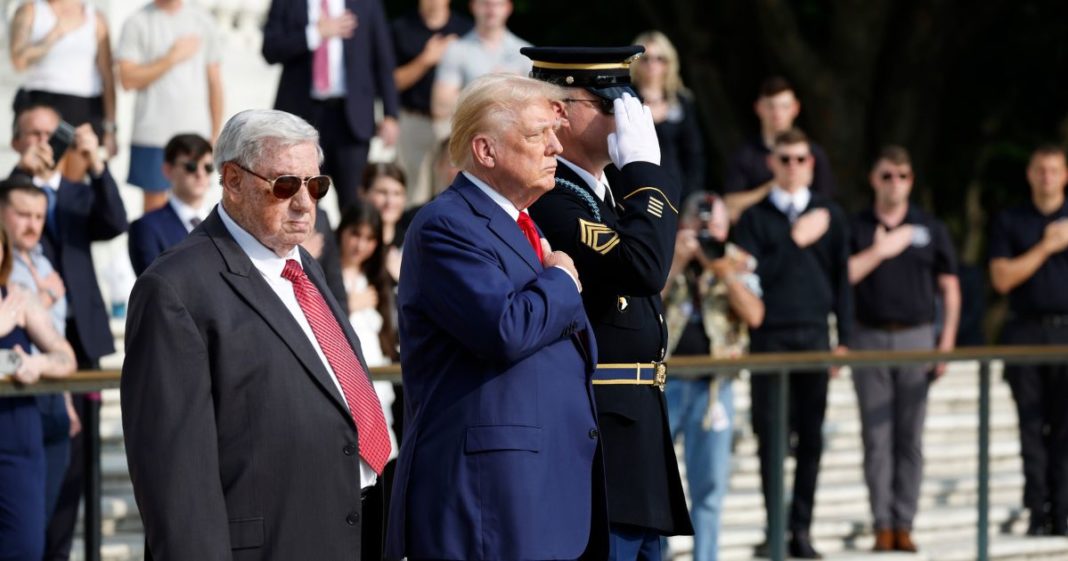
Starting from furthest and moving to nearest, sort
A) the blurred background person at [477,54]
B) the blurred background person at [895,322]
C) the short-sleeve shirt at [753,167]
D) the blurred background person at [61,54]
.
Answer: the blurred background person at [477,54], the short-sleeve shirt at [753,167], the blurred background person at [61,54], the blurred background person at [895,322]

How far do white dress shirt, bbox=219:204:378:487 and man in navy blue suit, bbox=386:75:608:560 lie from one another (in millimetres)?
216

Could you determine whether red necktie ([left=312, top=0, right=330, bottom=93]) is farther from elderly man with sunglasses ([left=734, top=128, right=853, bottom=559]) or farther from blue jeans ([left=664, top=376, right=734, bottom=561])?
blue jeans ([left=664, top=376, right=734, bottom=561])

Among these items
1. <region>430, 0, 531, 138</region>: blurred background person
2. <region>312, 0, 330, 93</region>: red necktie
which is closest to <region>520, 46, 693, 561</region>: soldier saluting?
<region>312, 0, 330, 93</region>: red necktie

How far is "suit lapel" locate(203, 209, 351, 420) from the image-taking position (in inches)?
170

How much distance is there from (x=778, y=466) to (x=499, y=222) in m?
3.53

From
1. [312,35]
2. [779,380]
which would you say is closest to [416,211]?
[779,380]

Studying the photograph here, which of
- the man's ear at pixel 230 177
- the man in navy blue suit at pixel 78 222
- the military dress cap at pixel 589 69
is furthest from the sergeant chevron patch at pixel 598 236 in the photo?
the man in navy blue suit at pixel 78 222

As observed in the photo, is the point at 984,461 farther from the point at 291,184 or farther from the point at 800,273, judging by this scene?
the point at 291,184

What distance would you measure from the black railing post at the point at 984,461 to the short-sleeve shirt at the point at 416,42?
415 centimetres

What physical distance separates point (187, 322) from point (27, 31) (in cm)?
563

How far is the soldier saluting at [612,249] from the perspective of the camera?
4.69 metres

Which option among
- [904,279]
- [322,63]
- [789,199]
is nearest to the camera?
[789,199]

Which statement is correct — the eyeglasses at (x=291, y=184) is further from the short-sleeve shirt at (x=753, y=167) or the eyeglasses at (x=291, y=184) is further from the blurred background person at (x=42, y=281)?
the short-sleeve shirt at (x=753, y=167)

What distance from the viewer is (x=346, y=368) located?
4527 mm
